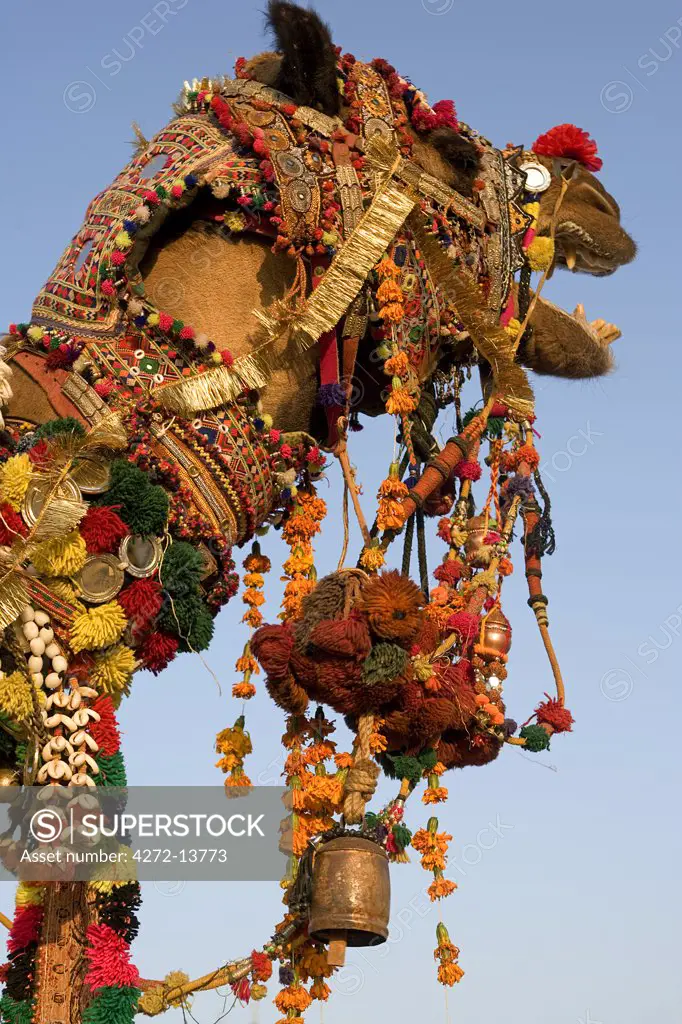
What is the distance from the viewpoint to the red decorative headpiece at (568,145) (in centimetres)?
780

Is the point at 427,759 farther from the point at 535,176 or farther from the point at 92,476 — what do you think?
the point at 535,176

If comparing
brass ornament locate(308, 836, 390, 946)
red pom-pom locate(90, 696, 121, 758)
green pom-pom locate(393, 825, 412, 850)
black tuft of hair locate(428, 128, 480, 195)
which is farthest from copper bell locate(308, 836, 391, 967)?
black tuft of hair locate(428, 128, 480, 195)

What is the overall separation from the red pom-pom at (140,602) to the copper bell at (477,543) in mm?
1422

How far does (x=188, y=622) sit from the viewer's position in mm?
6160

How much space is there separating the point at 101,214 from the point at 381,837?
7.66 feet

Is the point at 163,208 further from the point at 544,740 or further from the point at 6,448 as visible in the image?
the point at 544,740

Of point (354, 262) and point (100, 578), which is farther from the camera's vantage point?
point (354, 262)

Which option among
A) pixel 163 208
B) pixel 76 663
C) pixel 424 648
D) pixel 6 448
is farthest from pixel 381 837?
pixel 163 208

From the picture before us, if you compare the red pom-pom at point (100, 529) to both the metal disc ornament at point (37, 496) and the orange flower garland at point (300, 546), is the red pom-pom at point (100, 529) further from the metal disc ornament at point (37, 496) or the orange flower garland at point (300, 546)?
the orange flower garland at point (300, 546)

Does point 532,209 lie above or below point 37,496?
above

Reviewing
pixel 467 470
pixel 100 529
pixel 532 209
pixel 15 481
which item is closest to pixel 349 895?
pixel 100 529

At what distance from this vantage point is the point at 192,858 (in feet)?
20.2

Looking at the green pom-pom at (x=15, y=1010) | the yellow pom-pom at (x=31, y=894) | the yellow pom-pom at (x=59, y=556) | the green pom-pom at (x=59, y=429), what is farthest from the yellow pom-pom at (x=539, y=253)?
the green pom-pom at (x=15, y=1010)

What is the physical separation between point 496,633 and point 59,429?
1.83 metres
